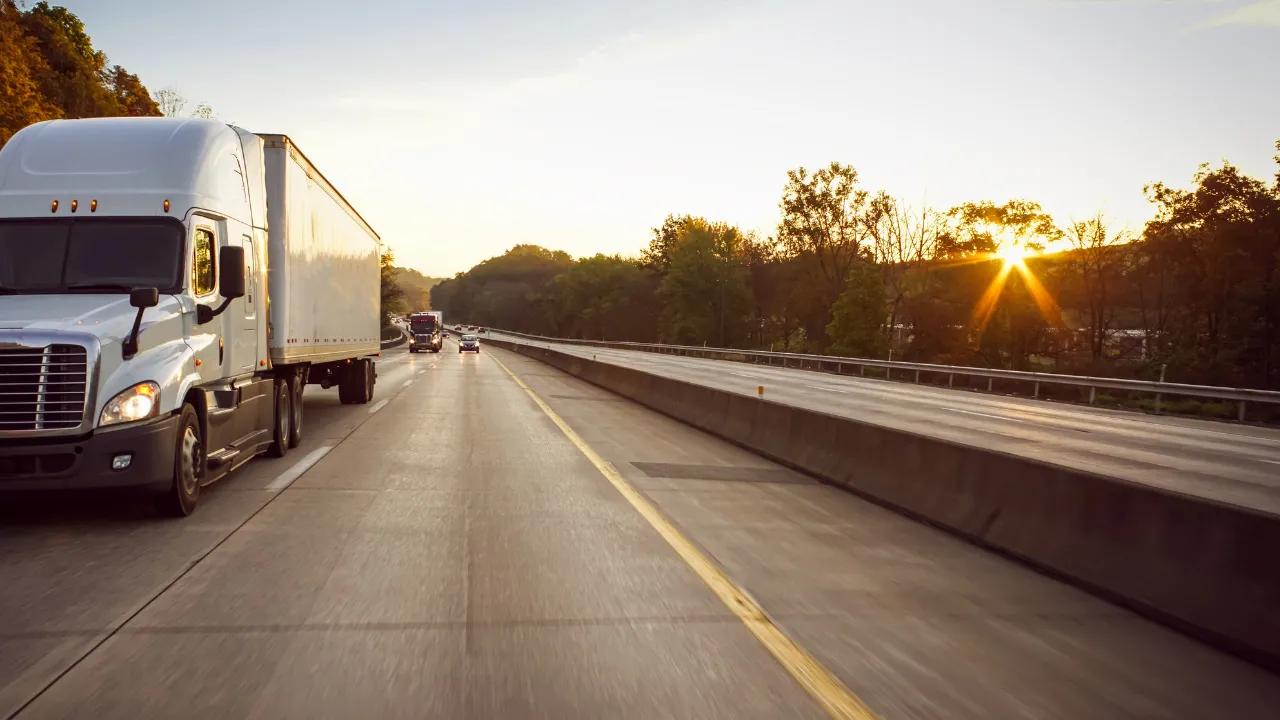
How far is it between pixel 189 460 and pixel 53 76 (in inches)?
1780

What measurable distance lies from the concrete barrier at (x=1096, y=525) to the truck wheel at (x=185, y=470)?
6.81 m

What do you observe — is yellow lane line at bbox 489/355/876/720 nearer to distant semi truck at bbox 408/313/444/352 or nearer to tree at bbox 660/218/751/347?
distant semi truck at bbox 408/313/444/352

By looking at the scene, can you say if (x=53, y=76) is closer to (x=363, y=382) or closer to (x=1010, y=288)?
(x=363, y=382)

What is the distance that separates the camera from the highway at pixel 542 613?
442cm

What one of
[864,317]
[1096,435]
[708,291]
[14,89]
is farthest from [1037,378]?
[708,291]

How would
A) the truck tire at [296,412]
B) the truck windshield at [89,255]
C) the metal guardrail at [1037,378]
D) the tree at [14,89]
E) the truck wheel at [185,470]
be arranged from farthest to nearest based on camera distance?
the tree at [14,89], the metal guardrail at [1037,378], the truck tire at [296,412], the truck windshield at [89,255], the truck wheel at [185,470]

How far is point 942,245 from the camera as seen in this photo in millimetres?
73875

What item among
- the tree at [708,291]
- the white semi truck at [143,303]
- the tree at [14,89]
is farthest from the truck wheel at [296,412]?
the tree at [708,291]

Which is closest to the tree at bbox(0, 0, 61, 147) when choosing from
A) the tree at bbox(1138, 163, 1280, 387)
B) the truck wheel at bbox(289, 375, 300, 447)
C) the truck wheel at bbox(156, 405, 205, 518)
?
the truck wheel at bbox(289, 375, 300, 447)

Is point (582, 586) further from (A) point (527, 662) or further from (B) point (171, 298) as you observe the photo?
(B) point (171, 298)

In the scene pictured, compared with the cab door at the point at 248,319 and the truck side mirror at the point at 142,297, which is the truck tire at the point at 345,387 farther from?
the truck side mirror at the point at 142,297

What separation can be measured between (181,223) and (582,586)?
569 cm

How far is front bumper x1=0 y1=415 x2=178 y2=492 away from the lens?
7.55 meters

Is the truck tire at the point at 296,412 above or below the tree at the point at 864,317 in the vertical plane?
below
